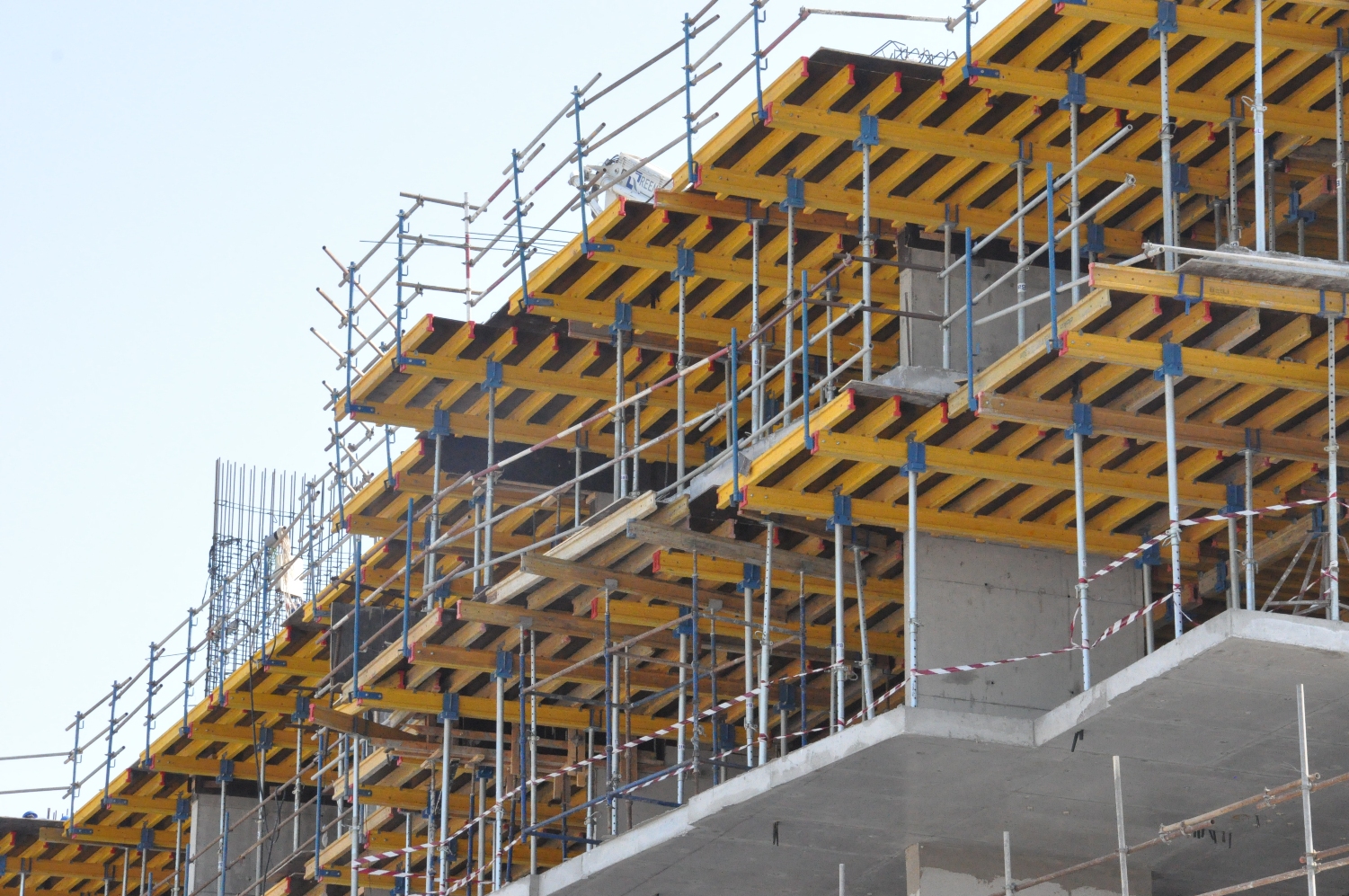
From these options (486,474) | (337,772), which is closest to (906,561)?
(486,474)

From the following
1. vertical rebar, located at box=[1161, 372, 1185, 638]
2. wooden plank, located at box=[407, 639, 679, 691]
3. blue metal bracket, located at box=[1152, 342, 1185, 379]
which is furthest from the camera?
wooden plank, located at box=[407, 639, 679, 691]

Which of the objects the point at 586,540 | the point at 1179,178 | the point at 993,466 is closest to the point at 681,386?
the point at 586,540

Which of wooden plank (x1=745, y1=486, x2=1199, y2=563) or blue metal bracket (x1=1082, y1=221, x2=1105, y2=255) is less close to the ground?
blue metal bracket (x1=1082, y1=221, x2=1105, y2=255)

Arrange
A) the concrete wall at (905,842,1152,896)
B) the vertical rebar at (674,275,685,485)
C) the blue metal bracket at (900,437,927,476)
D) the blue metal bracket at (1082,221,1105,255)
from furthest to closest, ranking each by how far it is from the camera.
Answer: the vertical rebar at (674,275,685,485), the blue metal bracket at (1082,221,1105,255), the concrete wall at (905,842,1152,896), the blue metal bracket at (900,437,927,476)

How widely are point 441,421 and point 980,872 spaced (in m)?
8.10

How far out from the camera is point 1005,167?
22141 mm

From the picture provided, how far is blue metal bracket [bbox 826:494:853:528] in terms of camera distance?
21.0 meters

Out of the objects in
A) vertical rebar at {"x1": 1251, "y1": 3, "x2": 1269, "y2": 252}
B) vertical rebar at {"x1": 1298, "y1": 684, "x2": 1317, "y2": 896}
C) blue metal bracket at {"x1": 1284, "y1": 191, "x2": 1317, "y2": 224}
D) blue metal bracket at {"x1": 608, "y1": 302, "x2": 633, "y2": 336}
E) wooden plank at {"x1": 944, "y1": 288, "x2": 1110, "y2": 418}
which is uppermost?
blue metal bracket at {"x1": 1284, "y1": 191, "x2": 1317, "y2": 224}

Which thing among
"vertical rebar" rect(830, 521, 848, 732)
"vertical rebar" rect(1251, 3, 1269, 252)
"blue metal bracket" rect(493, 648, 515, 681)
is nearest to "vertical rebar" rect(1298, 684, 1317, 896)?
"vertical rebar" rect(1251, 3, 1269, 252)

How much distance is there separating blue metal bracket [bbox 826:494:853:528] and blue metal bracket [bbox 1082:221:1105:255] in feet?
12.5

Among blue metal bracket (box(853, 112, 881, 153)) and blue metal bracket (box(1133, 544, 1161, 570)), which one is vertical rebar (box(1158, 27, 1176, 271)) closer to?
blue metal bracket (box(853, 112, 881, 153))

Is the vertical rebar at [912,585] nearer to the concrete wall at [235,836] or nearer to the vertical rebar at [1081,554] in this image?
the vertical rebar at [1081,554]

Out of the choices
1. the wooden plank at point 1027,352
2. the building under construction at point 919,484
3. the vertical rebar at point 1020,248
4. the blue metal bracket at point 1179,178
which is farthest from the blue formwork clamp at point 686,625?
the blue metal bracket at point 1179,178

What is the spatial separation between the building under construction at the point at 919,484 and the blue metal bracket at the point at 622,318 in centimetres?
3
